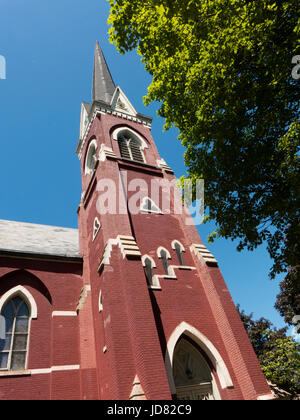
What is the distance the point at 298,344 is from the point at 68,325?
12872mm

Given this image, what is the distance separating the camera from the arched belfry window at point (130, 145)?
1584 cm

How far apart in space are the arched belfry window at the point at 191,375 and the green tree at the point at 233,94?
14.2 feet

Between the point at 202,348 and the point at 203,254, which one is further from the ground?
the point at 203,254

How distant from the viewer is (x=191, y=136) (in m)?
9.73

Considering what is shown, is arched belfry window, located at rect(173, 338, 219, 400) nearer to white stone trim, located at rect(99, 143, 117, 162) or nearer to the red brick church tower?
the red brick church tower

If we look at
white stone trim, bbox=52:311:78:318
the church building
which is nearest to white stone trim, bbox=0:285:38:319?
the church building

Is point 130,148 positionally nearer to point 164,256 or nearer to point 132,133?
point 132,133

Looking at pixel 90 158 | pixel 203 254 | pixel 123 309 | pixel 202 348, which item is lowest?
pixel 202 348

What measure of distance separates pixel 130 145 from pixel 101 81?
32.2ft

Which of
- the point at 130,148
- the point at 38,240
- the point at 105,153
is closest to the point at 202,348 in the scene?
the point at 105,153

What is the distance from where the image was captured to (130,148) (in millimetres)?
16359

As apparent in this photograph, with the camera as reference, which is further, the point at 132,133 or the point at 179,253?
the point at 132,133

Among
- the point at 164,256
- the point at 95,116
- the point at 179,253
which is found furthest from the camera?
the point at 95,116

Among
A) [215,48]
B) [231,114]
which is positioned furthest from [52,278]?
[215,48]
